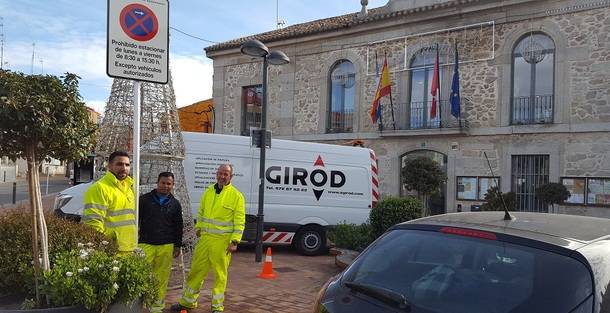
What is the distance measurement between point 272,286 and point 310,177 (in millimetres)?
4555

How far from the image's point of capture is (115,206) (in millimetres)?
5012

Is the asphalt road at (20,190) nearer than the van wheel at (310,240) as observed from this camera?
No

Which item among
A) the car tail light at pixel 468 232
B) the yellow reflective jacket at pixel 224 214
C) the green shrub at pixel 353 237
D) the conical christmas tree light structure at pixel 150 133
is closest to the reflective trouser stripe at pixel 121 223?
the yellow reflective jacket at pixel 224 214

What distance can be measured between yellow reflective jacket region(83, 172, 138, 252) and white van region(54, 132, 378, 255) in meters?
5.43

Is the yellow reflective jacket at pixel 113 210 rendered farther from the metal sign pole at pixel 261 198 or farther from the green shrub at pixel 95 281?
the metal sign pole at pixel 261 198

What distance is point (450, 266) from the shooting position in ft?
9.73

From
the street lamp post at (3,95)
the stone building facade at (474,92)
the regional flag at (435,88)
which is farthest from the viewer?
the regional flag at (435,88)

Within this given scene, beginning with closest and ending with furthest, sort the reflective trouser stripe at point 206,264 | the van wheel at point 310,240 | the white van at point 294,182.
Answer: the reflective trouser stripe at point 206,264, the white van at point 294,182, the van wheel at point 310,240

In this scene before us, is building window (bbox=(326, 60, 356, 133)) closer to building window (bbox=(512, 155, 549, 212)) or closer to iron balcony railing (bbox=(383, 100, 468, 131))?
iron balcony railing (bbox=(383, 100, 468, 131))

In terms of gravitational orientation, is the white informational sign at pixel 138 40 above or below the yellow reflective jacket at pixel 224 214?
above

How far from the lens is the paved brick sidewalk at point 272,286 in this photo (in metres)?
6.27

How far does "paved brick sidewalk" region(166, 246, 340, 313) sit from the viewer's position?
20.6ft

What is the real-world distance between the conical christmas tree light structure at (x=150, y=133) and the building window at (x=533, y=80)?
12.2 metres

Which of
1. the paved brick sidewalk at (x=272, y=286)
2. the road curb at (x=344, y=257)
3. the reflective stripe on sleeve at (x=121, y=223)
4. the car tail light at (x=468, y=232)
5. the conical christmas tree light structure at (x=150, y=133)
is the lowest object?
the paved brick sidewalk at (x=272, y=286)
